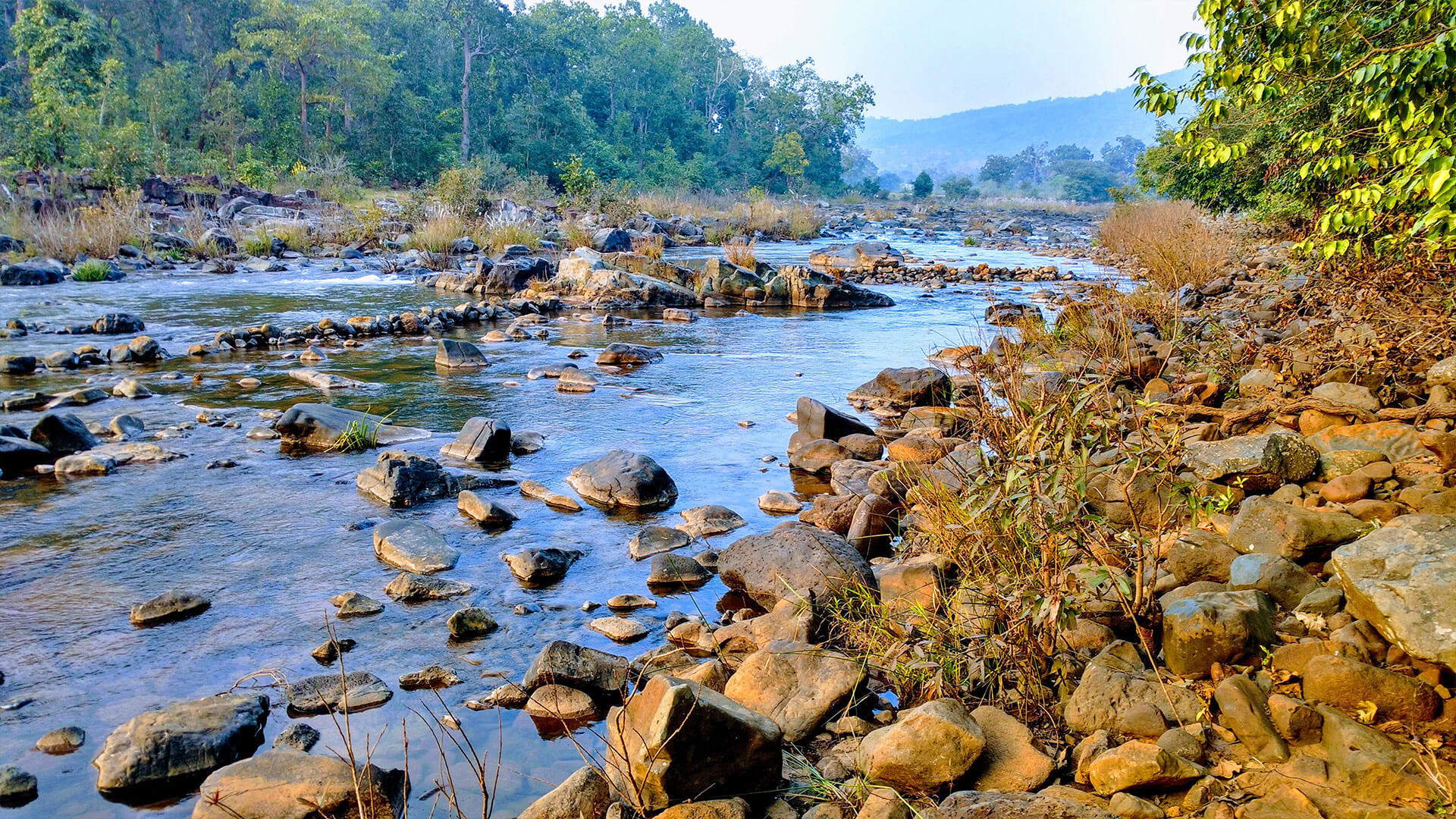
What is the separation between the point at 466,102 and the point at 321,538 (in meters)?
45.5

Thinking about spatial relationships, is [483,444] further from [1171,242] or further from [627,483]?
[1171,242]

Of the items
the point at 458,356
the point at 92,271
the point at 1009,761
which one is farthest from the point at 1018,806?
the point at 92,271

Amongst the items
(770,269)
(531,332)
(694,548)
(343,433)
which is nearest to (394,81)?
(770,269)

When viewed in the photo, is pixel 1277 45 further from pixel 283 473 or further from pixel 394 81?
pixel 394 81

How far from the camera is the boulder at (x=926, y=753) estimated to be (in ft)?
8.14

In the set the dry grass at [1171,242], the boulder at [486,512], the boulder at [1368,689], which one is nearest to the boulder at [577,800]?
the boulder at [1368,689]

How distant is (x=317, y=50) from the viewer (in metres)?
39.5

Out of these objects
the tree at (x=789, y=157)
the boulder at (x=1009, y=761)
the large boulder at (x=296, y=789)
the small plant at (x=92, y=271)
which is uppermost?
the tree at (x=789, y=157)

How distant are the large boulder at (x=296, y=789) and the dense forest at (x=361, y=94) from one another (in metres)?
25.7

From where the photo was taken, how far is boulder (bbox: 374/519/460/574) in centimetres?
443

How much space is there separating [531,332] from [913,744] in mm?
10302

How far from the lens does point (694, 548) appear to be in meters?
4.75

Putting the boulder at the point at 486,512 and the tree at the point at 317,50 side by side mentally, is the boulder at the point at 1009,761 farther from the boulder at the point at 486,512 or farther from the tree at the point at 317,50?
the tree at the point at 317,50

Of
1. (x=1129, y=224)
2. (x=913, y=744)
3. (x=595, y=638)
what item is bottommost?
(x=595, y=638)
